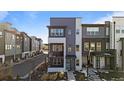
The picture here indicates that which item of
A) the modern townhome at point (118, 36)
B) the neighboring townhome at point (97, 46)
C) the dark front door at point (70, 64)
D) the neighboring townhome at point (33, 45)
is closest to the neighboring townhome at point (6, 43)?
the neighboring townhome at point (33, 45)

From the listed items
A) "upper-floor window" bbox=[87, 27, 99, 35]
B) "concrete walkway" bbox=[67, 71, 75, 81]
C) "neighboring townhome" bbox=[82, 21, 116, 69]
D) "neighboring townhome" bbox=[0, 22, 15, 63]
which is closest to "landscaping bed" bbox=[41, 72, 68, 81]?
"concrete walkway" bbox=[67, 71, 75, 81]

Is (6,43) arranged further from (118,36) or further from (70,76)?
(118,36)

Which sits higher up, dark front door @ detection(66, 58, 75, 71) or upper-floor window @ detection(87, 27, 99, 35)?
upper-floor window @ detection(87, 27, 99, 35)

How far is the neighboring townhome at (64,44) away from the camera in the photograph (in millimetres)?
3311

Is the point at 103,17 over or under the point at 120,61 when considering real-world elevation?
over

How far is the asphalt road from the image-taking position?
11.1 feet

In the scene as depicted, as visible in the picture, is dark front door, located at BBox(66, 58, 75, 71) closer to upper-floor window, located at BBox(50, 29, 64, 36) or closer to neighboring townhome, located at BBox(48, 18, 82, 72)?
neighboring townhome, located at BBox(48, 18, 82, 72)

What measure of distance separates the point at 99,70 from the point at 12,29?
45.3 inches
